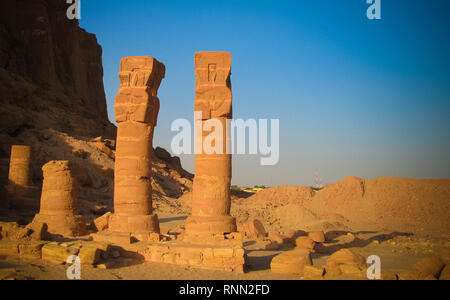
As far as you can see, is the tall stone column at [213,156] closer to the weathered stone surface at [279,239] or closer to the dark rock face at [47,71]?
the weathered stone surface at [279,239]

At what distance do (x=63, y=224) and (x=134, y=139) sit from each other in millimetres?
3936

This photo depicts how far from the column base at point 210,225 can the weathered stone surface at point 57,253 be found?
3655mm

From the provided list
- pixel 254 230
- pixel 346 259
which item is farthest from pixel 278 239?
pixel 346 259

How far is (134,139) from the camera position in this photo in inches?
486

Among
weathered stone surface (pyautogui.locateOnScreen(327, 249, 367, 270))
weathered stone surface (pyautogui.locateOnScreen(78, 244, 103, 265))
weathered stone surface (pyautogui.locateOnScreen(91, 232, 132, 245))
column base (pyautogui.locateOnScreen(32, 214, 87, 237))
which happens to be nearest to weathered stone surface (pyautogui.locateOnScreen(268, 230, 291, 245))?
weathered stone surface (pyautogui.locateOnScreen(327, 249, 367, 270))

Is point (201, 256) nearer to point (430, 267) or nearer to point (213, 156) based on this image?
point (213, 156)

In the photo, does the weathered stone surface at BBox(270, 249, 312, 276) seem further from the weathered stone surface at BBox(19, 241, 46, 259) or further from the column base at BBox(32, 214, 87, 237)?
the column base at BBox(32, 214, 87, 237)

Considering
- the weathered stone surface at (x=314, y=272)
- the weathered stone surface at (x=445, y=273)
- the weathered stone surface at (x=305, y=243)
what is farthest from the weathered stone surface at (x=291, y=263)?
the weathered stone surface at (x=305, y=243)

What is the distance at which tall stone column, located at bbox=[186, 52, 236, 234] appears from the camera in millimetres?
11992

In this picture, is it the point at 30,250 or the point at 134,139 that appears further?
the point at 134,139

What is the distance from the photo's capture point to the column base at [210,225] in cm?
1173

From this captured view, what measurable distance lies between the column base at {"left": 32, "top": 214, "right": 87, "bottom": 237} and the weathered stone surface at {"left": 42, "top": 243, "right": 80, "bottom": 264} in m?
3.43
